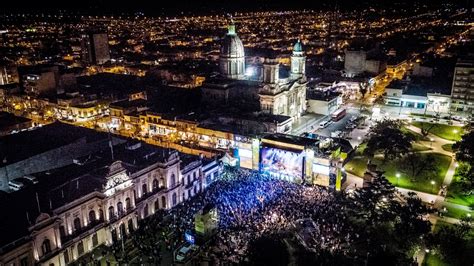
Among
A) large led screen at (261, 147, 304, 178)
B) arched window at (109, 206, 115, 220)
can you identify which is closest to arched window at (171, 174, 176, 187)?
arched window at (109, 206, 115, 220)

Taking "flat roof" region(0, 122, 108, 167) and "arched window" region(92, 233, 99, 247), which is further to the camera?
"flat roof" region(0, 122, 108, 167)

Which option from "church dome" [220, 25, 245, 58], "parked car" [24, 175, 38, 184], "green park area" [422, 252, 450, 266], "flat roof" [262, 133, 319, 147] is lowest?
"green park area" [422, 252, 450, 266]

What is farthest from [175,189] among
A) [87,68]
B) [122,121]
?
[87,68]

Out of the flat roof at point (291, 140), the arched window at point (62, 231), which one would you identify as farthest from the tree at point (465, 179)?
the arched window at point (62, 231)

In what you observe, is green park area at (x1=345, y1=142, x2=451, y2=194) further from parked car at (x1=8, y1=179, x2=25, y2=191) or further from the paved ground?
parked car at (x1=8, y1=179, x2=25, y2=191)

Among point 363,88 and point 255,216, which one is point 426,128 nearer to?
point 363,88

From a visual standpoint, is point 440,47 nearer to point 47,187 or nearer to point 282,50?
point 282,50
